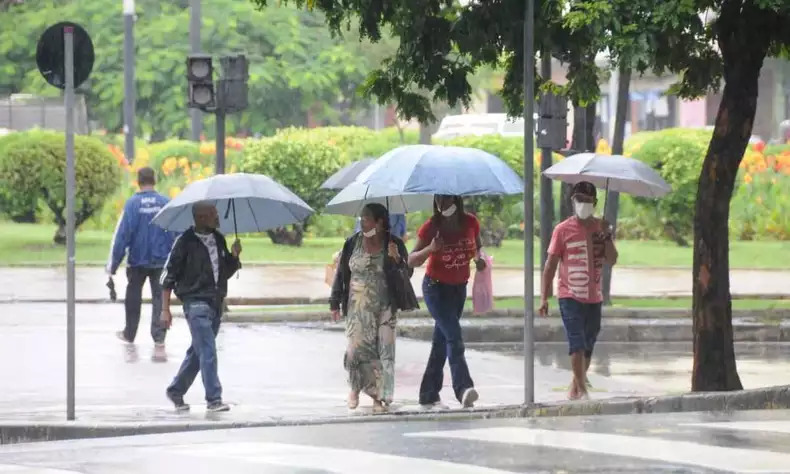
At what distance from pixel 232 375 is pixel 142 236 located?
2.30 m

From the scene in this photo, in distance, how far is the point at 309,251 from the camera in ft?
103

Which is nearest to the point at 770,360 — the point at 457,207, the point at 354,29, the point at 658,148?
the point at 457,207

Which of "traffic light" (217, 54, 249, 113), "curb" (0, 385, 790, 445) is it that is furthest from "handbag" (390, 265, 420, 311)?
"traffic light" (217, 54, 249, 113)

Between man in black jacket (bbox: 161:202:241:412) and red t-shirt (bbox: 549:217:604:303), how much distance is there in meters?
2.39

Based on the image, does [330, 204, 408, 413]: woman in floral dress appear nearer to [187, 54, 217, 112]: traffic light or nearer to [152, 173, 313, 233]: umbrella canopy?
[152, 173, 313, 233]: umbrella canopy

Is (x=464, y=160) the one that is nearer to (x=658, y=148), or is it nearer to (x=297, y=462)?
(x=297, y=462)

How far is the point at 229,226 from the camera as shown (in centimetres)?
1497

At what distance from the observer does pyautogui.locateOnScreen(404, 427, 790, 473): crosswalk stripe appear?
379 inches

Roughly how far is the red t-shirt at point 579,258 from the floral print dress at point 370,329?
146 cm

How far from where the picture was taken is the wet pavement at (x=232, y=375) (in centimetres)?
1402

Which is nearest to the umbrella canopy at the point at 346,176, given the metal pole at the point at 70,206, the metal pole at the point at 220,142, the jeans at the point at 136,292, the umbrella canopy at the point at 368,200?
the metal pole at the point at 220,142

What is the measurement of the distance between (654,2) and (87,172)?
19.8m

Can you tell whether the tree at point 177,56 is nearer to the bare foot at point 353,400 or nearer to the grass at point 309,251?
the grass at point 309,251

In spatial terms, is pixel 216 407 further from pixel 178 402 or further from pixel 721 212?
pixel 721 212
